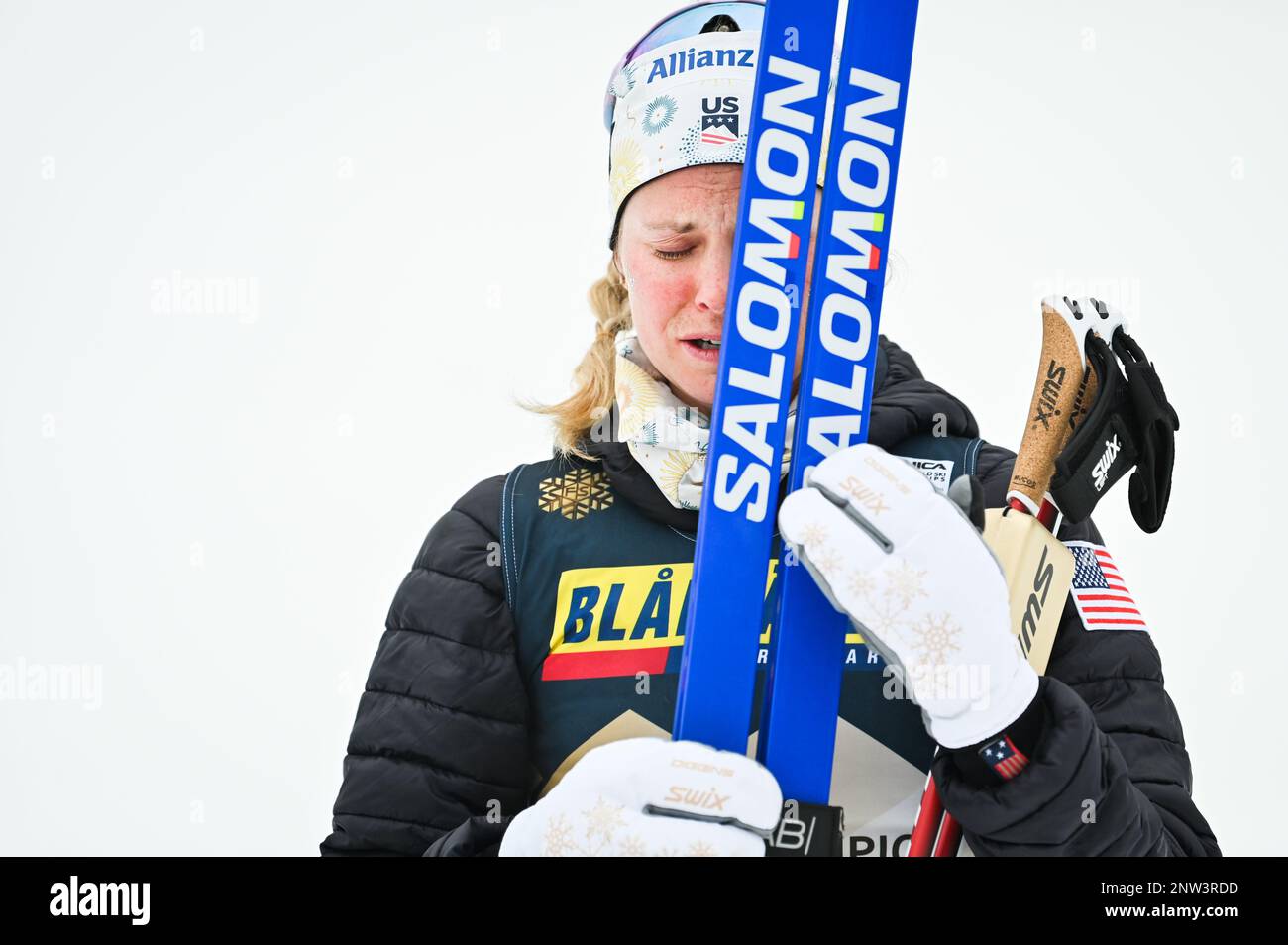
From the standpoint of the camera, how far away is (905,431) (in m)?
1.52

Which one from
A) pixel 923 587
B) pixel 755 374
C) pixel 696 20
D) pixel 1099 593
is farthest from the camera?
pixel 696 20

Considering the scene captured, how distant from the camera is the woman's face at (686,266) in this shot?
145 cm

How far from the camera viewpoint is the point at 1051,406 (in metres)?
1.40

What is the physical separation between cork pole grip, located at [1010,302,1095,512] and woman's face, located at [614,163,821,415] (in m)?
0.28

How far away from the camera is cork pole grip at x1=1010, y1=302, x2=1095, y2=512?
1.39m

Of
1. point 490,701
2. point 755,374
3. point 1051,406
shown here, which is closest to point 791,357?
point 755,374

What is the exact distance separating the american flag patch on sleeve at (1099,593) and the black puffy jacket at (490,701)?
0.04ft

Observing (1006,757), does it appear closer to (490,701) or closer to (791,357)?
(791,357)

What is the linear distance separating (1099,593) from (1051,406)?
0.23 metres

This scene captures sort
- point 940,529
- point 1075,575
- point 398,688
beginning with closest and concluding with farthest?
1. point 940,529
2. point 1075,575
3. point 398,688

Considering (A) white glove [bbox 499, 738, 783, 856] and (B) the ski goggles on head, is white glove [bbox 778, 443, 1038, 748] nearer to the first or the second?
(A) white glove [bbox 499, 738, 783, 856]
